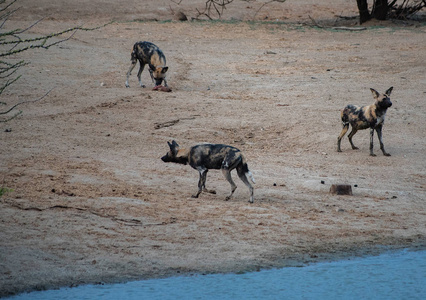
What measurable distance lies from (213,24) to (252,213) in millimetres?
16453

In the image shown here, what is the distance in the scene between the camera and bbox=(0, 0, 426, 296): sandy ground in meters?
6.84

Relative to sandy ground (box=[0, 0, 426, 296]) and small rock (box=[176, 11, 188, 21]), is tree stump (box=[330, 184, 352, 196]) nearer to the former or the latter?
sandy ground (box=[0, 0, 426, 296])

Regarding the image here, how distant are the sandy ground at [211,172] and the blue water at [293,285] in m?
0.16

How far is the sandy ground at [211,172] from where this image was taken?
22.4ft

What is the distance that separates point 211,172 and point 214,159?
1.63 metres

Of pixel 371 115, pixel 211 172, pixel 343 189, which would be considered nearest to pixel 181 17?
pixel 371 115

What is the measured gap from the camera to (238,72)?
16.9 m

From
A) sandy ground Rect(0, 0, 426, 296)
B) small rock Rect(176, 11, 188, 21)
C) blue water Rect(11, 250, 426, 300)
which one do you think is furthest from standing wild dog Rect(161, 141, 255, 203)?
small rock Rect(176, 11, 188, 21)

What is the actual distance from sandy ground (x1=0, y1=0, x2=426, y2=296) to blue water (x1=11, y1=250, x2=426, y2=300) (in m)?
0.16

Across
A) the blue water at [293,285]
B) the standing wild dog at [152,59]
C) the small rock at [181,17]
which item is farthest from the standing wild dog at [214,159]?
the small rock at [181,17]

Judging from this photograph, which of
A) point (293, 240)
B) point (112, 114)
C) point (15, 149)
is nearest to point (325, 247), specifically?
point (293, 240)

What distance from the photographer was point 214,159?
8320 millimetres

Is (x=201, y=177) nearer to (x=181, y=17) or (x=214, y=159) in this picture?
(x=214, y=159)

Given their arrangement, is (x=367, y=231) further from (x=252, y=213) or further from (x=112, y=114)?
(x=112, y=114)
